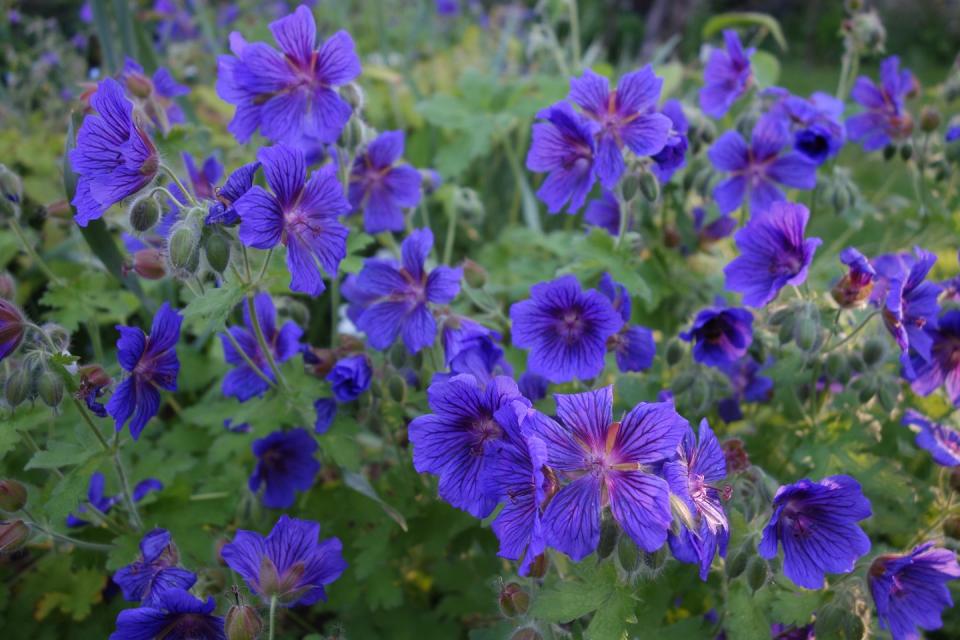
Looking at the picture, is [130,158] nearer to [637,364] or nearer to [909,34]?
[637,364]

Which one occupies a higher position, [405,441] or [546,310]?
[546,310]

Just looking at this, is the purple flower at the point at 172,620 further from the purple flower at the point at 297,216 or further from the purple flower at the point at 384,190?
the purple flower at the point at 384,190

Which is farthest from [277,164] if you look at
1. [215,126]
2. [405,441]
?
[215,126]

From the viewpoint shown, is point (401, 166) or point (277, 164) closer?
point (277, 164)

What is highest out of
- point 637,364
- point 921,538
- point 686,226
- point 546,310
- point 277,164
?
point 277,164

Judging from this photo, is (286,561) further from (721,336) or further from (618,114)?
(618,114)

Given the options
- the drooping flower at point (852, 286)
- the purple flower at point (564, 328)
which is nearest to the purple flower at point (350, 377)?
the purple flower at point (564, 328)

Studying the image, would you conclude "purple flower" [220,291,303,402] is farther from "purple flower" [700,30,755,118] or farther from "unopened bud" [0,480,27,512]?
"purple flower" [700,30,755,118]
